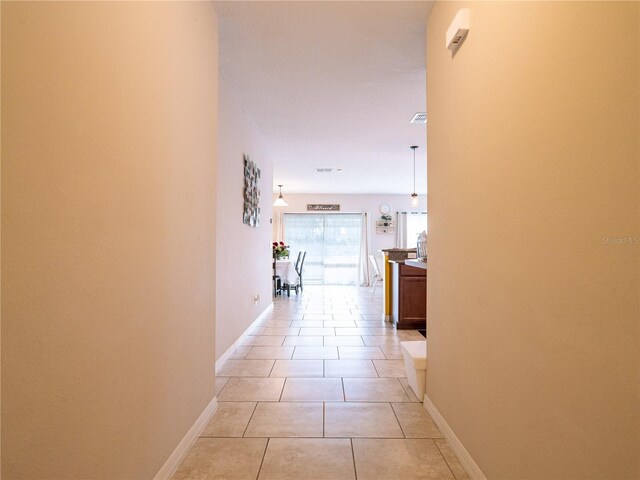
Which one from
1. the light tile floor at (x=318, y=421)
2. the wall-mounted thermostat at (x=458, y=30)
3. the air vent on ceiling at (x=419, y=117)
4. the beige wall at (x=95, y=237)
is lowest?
the light tile floor at (x=318, y=421)

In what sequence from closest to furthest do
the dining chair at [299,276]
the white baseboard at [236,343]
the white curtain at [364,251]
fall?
the white baseboard at [236,343] → the dining chair at [299,276] → the white curtain at [364,251]

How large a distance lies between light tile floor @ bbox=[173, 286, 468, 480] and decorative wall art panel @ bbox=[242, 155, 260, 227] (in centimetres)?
141

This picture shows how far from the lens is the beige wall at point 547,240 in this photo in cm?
75

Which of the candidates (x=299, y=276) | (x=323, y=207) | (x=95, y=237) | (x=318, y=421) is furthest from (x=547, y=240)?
(x=323, y=207)

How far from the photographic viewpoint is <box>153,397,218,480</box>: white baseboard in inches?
56.2

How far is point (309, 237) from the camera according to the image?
9719 mm

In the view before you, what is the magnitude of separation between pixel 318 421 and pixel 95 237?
1539 millimetres

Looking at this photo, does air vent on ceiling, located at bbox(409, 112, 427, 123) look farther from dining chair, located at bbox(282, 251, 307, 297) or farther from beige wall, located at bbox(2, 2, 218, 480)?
dining chair, located at bbox(282, 251, 307, 297)

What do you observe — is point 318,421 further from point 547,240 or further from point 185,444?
point 547,240

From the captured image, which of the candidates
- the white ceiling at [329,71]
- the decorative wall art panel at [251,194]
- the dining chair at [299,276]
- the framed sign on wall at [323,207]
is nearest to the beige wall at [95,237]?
the white ceiling at [329,71]

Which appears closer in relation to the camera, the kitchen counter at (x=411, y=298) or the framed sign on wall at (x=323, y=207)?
the kitchen counter at (x=411, y=298)

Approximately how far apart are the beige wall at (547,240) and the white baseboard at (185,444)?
1.30m

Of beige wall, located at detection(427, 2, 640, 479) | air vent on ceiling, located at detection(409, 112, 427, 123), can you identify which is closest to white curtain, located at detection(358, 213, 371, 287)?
air vent on ceiling, located at detection(409, 112, 427, 123)

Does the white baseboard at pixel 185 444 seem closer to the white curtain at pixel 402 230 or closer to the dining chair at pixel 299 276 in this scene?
the dining chair at pixel 299 276
